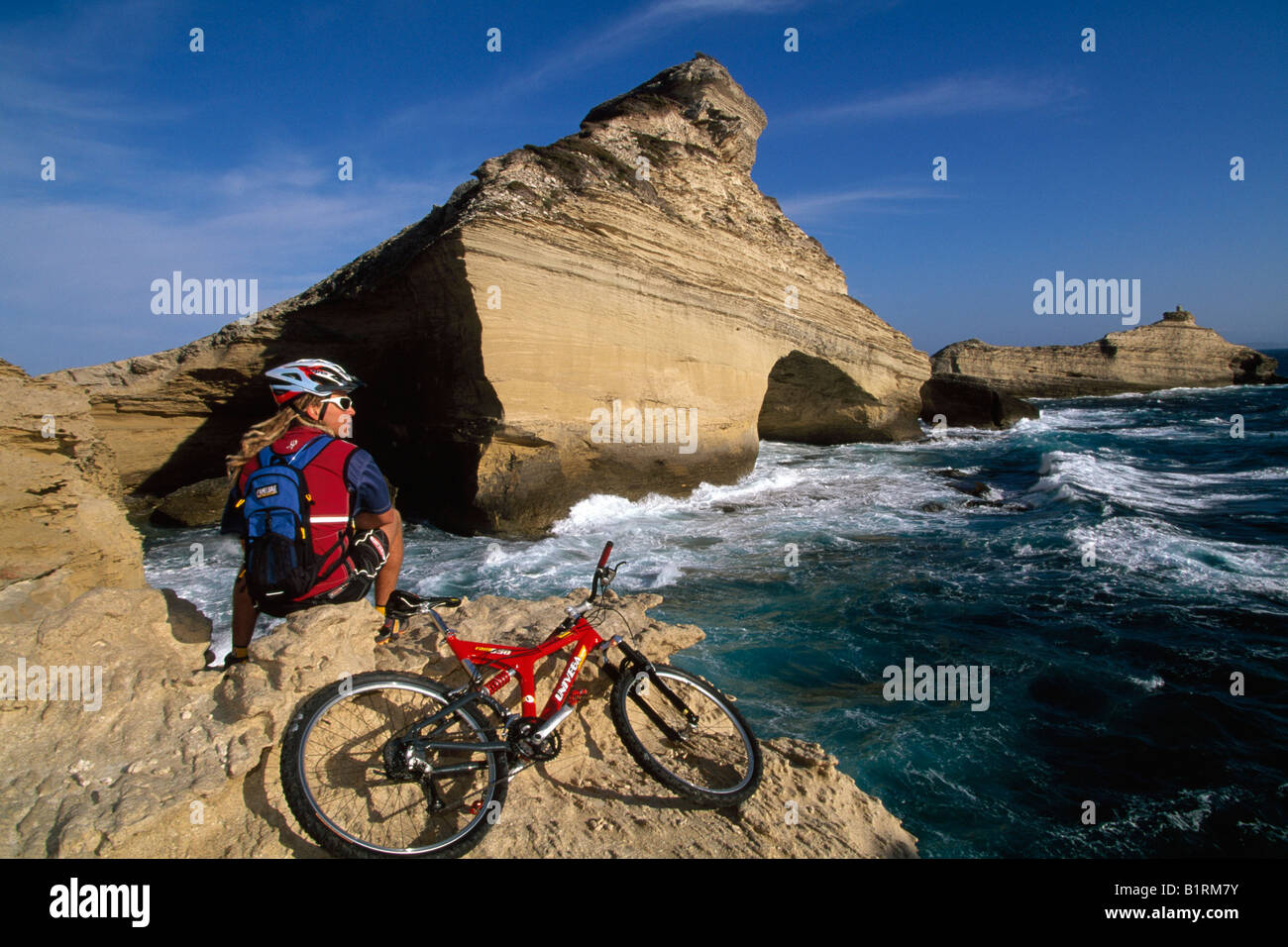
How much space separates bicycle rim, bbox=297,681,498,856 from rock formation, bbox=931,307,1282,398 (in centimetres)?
4823

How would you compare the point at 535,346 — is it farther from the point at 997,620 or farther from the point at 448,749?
the point at 448,749

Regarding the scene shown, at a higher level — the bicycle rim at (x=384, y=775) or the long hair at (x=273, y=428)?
the long hair at (x=273, y=428)

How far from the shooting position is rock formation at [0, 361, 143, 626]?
447 cm

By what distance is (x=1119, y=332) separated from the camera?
47.0 m

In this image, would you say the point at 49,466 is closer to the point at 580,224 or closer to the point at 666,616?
the point at 666,616

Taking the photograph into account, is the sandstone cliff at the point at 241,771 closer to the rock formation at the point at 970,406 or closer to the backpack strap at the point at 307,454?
the backpack strap at the point at 307,454

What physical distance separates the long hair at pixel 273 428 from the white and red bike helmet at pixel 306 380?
36mm

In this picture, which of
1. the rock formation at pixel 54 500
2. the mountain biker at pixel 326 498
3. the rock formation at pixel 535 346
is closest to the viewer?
the mountain biker at pixel 326 498

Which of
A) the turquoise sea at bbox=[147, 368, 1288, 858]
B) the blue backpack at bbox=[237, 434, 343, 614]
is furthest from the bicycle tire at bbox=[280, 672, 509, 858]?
the turquoise sea at bbox=[147, 368, 1288, 858]

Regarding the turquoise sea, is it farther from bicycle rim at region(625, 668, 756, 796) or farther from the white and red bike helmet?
the white and red bike helmet

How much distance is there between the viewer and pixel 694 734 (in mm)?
3230

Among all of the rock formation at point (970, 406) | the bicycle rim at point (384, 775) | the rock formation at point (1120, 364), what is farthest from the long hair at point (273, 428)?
the rock formation at point (1120, 364)

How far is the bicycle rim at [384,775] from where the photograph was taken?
250 cm

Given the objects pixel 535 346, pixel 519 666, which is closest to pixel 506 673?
pixel 519 666
